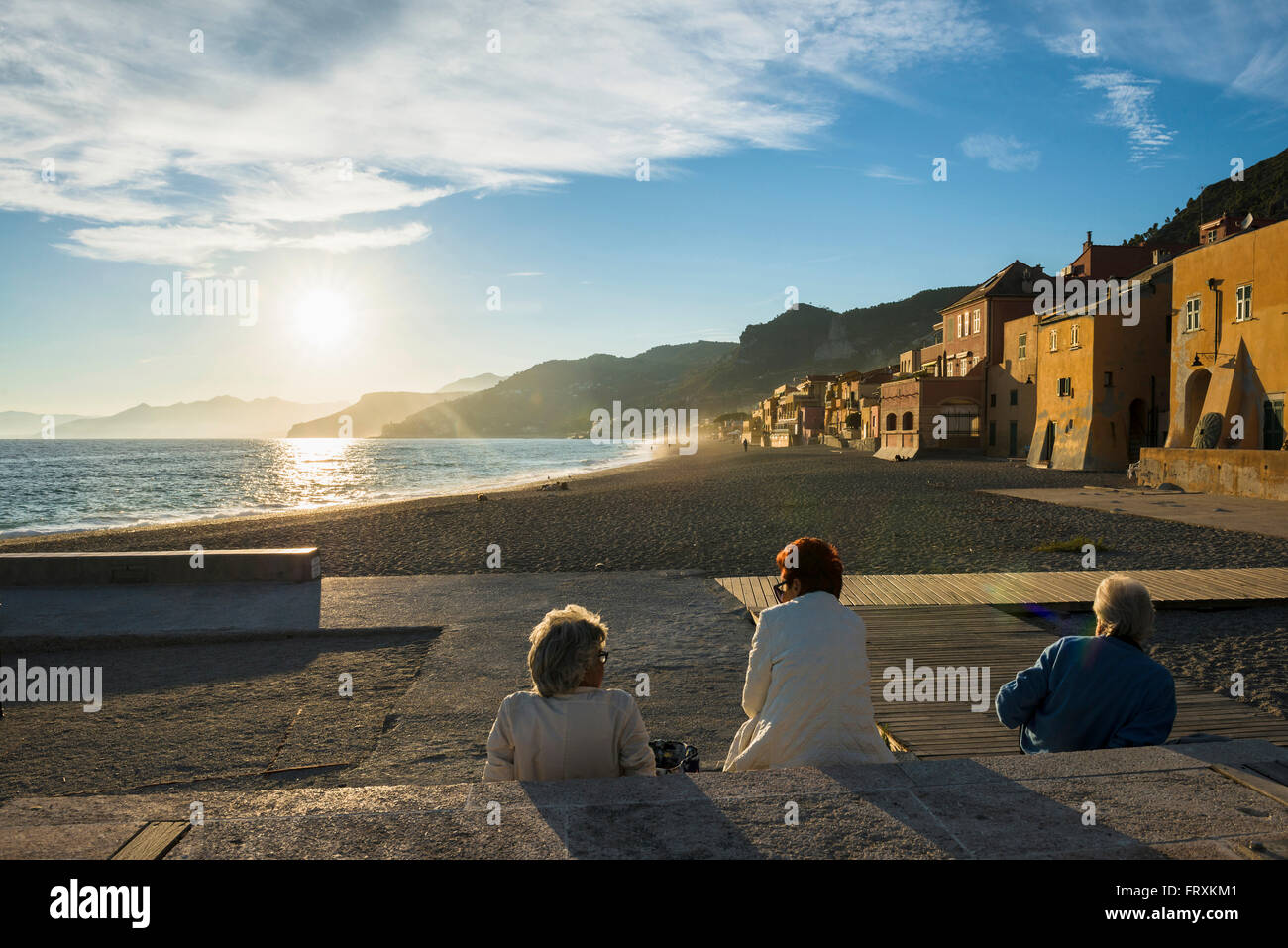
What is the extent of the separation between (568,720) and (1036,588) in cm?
748

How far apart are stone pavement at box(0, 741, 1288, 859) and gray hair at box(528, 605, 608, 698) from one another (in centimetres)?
38

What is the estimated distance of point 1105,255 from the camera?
4666cm

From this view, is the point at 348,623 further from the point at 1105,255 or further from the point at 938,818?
the point at 1105,255

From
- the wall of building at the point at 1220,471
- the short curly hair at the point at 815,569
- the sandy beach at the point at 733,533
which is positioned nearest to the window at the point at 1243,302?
the wall of building at the point at 1220,471

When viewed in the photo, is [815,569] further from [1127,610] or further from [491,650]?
[491,650]

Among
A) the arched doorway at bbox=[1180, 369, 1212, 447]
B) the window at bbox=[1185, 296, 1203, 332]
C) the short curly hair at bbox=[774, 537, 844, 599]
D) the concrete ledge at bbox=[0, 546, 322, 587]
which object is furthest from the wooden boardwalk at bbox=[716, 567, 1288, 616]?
the window at bbox=[1185, 296, 1203, 332]

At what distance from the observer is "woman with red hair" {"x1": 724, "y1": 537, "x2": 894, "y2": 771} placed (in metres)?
3.23

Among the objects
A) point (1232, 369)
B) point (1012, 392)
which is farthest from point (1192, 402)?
point (1012, 392)

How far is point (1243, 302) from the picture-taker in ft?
74.3

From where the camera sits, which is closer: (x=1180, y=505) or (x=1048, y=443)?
(x=1180, y=505)

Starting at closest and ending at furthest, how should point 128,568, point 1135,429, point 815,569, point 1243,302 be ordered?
point 815,569
point 128,568
point 1243,302
point 1135,429

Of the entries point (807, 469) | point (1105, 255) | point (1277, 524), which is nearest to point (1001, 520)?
point (1277, 524)
